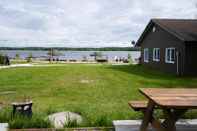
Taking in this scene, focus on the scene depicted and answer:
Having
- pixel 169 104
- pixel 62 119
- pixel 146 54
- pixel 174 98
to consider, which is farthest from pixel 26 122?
pixel 146 54

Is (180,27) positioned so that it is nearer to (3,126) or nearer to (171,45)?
(171,45)

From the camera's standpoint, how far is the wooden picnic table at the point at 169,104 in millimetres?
4555

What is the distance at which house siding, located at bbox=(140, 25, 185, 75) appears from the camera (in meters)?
20.7

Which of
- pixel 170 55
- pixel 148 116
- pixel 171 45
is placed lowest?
pixel 148 116

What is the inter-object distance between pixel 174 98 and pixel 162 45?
19.7m

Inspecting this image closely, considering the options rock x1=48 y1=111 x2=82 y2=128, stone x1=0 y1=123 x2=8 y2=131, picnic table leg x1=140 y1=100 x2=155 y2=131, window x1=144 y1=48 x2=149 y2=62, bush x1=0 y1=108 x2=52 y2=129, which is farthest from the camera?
window x1=144 y1=48 x2=149 y2=62

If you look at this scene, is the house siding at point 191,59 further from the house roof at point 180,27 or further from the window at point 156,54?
the window at point 156,54

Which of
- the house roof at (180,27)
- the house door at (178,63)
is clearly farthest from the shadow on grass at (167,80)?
the house roof at (180,27)

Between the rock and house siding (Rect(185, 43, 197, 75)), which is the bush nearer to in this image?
the rock

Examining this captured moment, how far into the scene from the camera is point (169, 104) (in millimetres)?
4492

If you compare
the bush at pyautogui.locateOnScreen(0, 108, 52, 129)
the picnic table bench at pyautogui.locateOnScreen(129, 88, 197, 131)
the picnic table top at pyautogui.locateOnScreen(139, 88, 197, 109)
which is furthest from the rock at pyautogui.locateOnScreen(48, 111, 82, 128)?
the picnic table top at pyautogui.locateOnScreen(139, 88, 197, 109)

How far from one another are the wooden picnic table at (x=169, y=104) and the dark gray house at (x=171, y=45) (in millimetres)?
14362

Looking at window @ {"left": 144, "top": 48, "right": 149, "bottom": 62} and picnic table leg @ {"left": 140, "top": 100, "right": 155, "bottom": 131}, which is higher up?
window @ {"left": 144, "top": 48, "right": 149, "bottom": 62}

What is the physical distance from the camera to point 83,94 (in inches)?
485
